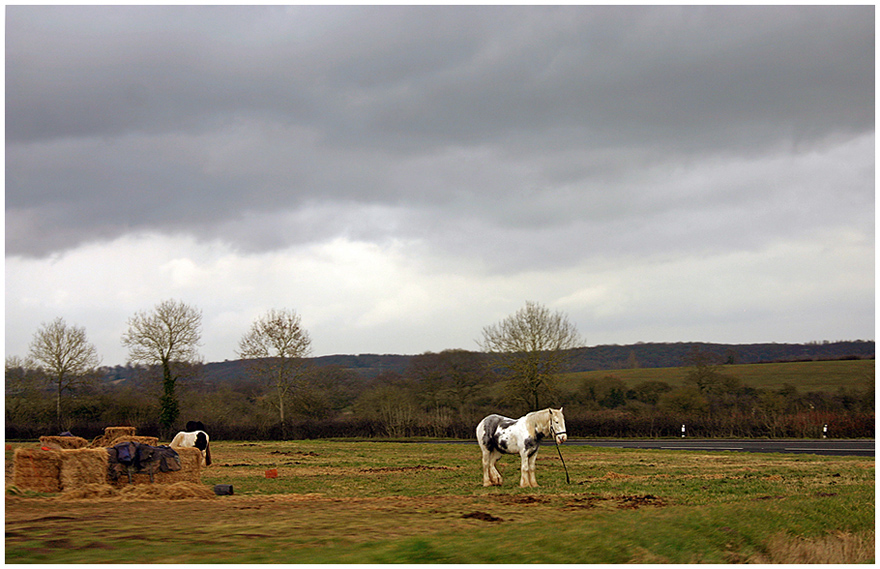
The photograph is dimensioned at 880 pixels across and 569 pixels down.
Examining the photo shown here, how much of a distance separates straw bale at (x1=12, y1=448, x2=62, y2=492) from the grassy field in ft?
4.41

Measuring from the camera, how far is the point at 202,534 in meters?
10.3

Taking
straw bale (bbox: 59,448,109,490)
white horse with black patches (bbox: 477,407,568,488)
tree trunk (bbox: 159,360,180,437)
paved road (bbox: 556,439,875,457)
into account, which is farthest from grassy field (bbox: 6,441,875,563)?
tree trunk (bbox: 159,360,180,437)

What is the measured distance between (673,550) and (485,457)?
8.53 m

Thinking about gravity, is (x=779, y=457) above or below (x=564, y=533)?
below

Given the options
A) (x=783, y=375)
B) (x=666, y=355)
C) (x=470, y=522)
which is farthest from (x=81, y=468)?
(x=666, y=355)

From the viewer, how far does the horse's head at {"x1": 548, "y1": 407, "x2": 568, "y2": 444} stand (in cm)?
1764

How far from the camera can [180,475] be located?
18438 mm

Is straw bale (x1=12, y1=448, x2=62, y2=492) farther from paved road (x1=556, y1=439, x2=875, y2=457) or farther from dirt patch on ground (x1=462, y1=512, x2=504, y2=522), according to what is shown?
paved road (x1=556, y1=439, x2=875, y2=457)

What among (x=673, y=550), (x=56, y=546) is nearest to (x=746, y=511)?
(x=673, y=550)

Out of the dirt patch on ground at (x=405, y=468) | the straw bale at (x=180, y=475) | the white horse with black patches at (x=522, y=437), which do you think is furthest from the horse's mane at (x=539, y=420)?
the straw bale at (x=180, y=475)

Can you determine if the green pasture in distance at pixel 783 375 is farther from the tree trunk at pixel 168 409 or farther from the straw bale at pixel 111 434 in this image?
the straw bale at pixel 111 434

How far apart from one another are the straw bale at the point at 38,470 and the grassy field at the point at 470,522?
135 centimetres

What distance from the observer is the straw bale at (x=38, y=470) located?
54.1 ft

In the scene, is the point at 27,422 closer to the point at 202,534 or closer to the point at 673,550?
the point at 202,534
